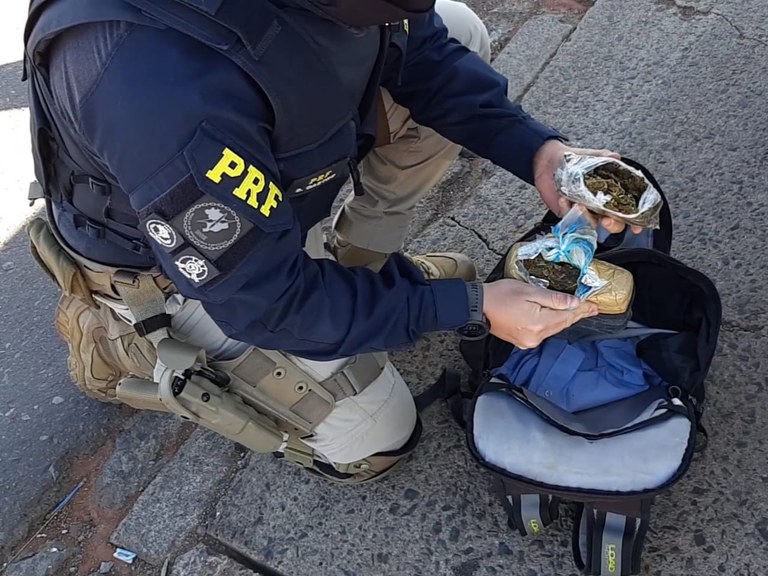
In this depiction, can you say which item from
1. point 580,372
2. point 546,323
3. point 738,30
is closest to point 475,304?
point 546,323

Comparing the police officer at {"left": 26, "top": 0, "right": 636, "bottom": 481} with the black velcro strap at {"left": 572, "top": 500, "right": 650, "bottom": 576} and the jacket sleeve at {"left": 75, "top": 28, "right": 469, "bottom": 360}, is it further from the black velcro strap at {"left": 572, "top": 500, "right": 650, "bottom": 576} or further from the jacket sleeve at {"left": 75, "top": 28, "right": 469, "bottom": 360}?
the black velcro strap at {"left": 572, "top": 500, "right": 650, "bottom": 576}

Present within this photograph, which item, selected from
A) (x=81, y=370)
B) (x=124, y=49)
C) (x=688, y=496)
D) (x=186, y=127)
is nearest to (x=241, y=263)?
(x=186, y=127)

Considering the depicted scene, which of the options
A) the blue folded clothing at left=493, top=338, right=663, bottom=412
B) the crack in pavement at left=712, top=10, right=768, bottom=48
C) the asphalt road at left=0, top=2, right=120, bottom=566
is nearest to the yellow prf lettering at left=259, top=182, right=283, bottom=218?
the blue folded clothing at left=493, top=338, right=663, bottom=412

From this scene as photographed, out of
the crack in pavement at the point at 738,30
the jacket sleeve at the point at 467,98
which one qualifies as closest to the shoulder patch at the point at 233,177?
the jacket sleeve at the point at 467,98

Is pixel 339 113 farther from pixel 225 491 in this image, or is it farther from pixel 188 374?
pixel 225 491

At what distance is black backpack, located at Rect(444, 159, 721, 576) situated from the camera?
5.21ft

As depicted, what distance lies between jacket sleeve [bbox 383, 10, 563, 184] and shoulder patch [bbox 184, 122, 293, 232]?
642 millimetres

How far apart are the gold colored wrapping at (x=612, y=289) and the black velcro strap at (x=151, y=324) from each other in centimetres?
72

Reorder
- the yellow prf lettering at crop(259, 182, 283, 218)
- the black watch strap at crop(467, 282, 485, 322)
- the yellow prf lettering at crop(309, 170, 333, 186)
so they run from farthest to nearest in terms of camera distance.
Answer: the black watch strap at crop(467, 282, 485, 322) < the yellow prf lettering at crop(309, 170, 333, 186) < the yellow prf lettering at crop(259, 182, 283, 218)

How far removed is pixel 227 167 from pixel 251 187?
5 cm

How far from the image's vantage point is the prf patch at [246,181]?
117 centimetres

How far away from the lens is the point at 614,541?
1614mm

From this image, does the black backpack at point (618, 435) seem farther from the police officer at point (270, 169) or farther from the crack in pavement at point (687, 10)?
the crack in pavement at point (687, 10)

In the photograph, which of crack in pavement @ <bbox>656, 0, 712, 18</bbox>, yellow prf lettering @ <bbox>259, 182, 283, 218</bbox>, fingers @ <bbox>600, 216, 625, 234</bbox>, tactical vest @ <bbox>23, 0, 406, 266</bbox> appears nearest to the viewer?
tactical vest @ <bbox>23, 0, 406, 266</bbox>
